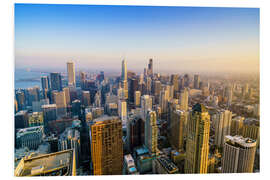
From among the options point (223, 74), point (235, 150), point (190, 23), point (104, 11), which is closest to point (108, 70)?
point (104, 11)

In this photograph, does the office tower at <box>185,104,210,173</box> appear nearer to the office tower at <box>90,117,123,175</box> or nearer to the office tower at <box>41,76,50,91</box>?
the office tower at <box>90,117,123,175</box>

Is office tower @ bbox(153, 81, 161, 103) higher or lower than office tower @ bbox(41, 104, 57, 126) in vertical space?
higher

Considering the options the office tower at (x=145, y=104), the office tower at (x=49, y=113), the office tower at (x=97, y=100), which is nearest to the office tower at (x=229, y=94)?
the office tower at (x=145, y=104)

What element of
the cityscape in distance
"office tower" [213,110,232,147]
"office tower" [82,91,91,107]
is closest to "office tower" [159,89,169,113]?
the cityscape in distance

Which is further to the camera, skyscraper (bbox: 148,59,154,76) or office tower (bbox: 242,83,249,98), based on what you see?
skyscraper (bbox: 148,59,154,76)

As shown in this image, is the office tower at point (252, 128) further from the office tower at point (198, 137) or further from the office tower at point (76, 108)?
the office tower at point (76, 108)

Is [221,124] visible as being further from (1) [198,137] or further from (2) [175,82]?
(2) [175,82]
